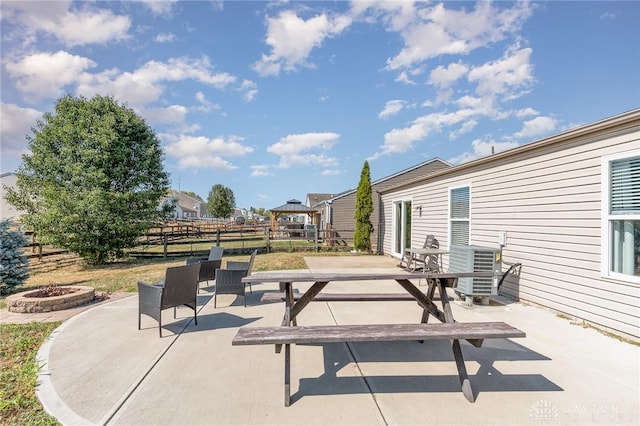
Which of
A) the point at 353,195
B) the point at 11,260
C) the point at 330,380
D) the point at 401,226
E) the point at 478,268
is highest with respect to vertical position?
the point at 353,195

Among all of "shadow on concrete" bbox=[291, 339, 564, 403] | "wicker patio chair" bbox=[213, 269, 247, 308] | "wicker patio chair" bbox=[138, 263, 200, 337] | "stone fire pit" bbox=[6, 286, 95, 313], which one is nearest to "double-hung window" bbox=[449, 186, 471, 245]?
"shadow on concrete" bbox=[291, 339, 564, 403]

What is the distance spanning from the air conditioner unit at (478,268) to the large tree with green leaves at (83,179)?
38.5ft

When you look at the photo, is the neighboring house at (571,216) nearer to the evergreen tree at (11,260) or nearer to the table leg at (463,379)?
the table leg at (463,379)

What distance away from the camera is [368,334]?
2480 mm

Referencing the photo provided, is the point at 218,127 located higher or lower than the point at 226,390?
higher

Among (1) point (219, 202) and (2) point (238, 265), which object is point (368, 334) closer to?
(2) point (238, 265)

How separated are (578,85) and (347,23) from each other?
797 centimetres

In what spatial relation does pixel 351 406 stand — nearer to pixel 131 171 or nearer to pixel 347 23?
pixel 347 23

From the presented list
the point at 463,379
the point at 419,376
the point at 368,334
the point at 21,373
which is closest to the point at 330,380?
the point at 368,334

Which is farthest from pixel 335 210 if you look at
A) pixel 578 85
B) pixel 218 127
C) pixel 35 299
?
pixel 35 299

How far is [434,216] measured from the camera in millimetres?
9297

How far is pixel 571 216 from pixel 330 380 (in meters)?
4.56

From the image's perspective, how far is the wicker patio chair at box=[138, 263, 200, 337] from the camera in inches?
156

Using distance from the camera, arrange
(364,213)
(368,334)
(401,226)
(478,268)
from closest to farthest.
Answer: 1. (368,334)
2. (478,268)
3. (401,226)
4. (364,213)
